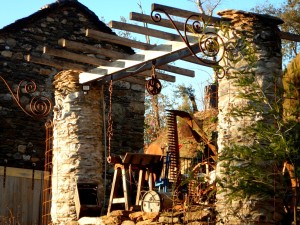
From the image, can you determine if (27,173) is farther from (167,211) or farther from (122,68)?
(167,211)

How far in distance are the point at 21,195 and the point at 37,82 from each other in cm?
231

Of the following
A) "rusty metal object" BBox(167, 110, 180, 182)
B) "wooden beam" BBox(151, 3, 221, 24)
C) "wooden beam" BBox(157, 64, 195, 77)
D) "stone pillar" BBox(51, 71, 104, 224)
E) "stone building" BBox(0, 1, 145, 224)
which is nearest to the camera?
Result: "wooden beam" BBox(151, 3, 221, 24)

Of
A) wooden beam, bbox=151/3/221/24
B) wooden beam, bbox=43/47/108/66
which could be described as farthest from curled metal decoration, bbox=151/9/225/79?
wooden beam, bbox=43/47/108/66

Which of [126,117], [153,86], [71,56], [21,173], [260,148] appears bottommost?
[21,173]

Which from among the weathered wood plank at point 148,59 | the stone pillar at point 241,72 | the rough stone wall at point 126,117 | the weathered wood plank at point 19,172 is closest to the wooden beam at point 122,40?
the weathered wood plank at point 148,59

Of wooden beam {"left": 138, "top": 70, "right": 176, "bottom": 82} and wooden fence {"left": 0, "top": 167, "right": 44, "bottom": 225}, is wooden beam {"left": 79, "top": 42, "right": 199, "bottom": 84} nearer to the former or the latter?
wooden beam {"left": 138, "top": 70, "right": 176, "bottom": 82}

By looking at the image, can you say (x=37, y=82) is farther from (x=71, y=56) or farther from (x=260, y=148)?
(x=260, y=148)

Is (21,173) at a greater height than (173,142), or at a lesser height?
lesser

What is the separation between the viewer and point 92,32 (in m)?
9.35

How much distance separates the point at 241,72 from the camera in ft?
25.1

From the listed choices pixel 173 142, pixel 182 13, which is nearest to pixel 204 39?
pixel 182 13

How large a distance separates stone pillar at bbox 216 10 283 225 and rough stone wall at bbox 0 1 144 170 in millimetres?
5938

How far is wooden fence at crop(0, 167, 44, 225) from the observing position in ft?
41.7

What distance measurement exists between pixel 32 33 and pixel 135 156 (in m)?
4.90
